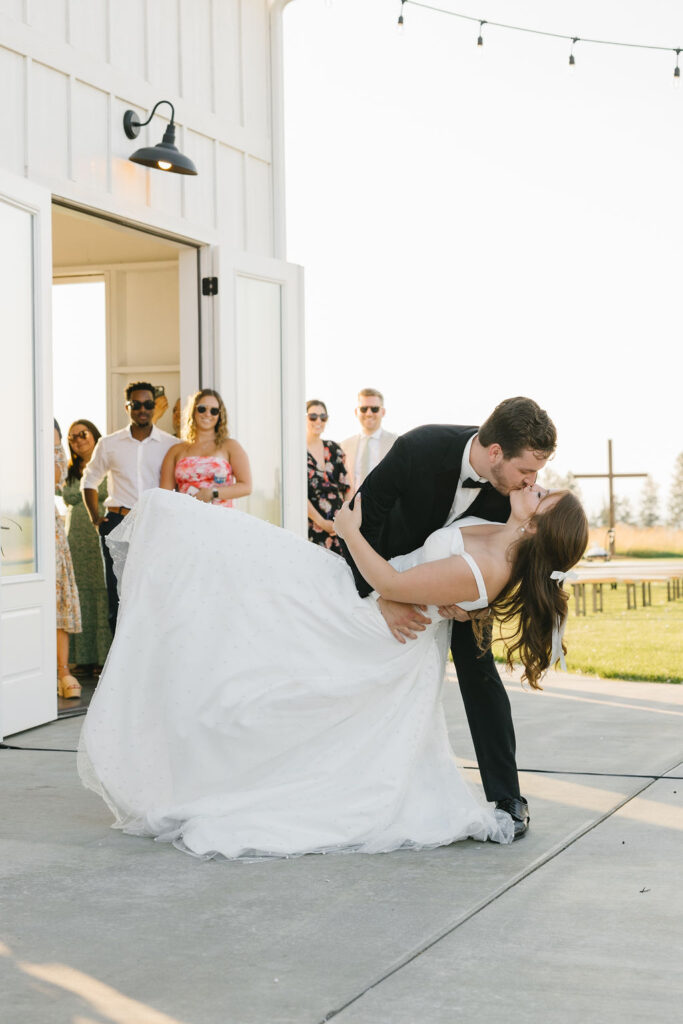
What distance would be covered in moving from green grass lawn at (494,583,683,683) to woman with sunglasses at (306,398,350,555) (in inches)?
75.3

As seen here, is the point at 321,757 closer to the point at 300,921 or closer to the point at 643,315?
the point at 300,921

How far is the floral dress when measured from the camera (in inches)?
323

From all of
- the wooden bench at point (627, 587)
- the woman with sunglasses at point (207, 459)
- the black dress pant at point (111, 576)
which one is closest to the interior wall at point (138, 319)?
the black dress pant at point (111, 576)

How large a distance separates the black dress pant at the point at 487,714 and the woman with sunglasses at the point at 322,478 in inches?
162

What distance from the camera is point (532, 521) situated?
3.72 metres

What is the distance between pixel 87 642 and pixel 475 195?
20926 mm

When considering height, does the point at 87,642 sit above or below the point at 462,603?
below

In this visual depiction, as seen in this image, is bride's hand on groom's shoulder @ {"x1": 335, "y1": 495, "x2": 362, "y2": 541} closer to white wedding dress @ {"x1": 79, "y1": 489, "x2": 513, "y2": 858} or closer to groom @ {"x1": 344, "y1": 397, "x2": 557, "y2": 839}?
groom @ {"x1": 344, "y1": 397, "x2": 557, "y2": 839}

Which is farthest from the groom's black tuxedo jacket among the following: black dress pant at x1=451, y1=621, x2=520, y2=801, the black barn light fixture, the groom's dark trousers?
the black barn light fixture

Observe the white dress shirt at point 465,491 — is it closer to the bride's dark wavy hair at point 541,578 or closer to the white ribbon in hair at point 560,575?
the bride's dark wavy hair at point 541,578

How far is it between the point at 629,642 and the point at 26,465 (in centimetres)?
728

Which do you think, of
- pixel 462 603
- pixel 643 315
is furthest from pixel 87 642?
pixel 643 315

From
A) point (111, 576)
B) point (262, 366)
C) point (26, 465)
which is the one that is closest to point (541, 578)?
point (26, 465)

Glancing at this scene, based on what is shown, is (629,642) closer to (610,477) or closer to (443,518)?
(443,518)
